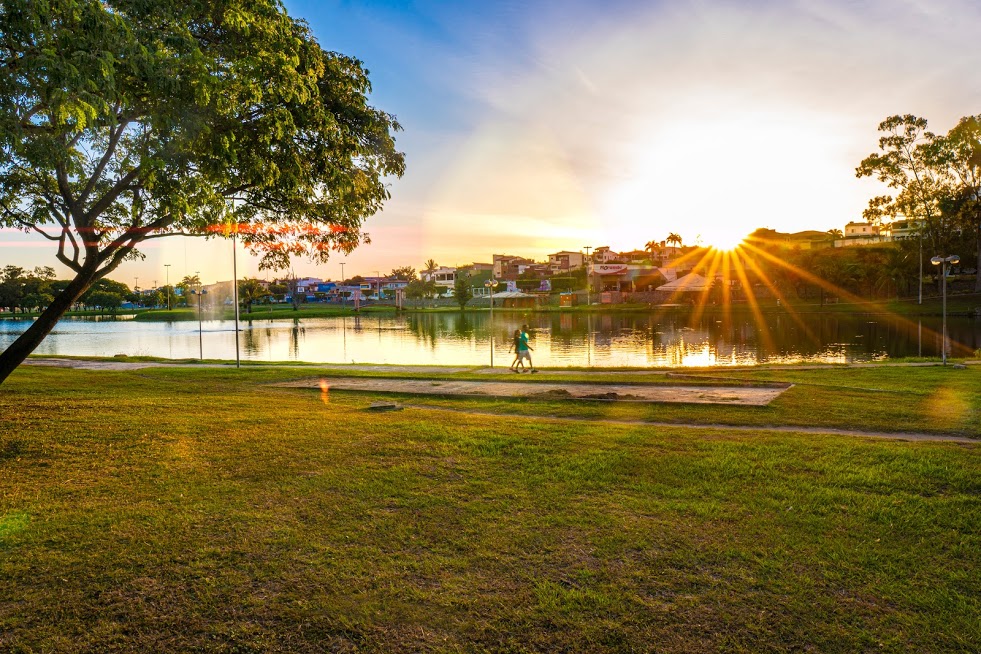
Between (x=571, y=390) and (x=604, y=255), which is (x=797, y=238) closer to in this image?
(x=604, y=255)

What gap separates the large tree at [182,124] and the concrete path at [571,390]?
174 inches

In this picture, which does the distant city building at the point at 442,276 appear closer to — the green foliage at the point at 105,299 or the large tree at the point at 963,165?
the green foliage at the point at 105,299

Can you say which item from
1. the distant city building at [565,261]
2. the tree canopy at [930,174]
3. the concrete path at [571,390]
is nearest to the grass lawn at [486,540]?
the concrete path at [571,390]

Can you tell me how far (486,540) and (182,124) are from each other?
6200 millimetres

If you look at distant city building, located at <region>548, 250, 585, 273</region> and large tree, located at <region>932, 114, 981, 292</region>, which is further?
distant city building, located at <region>548, 250, 585, 273</region>

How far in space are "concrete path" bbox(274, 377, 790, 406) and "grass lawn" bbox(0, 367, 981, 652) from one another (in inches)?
121

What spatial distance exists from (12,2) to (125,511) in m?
5.23

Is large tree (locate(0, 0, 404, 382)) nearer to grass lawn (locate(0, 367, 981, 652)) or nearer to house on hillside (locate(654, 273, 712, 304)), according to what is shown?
grass lawn (locate(0, 367, 981, 652))

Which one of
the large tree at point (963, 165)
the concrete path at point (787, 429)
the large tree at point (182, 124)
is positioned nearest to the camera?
the large tree at point (182, 124)

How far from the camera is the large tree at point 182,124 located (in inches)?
252

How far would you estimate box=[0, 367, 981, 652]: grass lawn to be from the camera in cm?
404

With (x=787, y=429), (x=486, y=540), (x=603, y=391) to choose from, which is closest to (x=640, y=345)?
(x=603, y=391)

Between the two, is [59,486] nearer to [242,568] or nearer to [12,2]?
[242,568]

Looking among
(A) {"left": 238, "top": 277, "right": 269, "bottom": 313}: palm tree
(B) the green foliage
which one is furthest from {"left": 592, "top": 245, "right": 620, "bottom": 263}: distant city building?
(B) the green foliage
